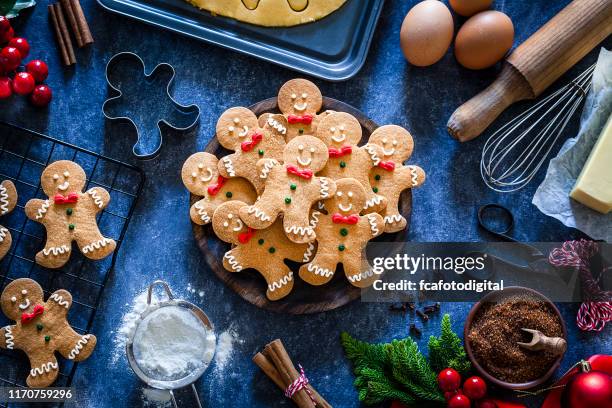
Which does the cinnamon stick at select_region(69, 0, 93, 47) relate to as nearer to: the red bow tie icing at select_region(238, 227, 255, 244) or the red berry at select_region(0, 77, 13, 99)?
the red berry at select_region(0, 77, 13, 99)

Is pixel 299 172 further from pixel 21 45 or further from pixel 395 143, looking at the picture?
pixel 21 45

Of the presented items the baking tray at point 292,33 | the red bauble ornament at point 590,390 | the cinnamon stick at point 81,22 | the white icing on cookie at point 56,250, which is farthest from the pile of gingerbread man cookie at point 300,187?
the red bauble ornament at point 590,390

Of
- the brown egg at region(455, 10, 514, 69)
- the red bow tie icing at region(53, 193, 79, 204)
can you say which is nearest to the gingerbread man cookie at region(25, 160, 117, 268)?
the red bow tie icing at region(53, 193, 79, 204)

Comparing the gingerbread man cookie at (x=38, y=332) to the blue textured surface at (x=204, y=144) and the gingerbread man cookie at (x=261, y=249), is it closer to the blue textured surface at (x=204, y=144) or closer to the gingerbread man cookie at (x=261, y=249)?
the blue textured surface at (x=204, y=144)

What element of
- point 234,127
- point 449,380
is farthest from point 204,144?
point 449,380

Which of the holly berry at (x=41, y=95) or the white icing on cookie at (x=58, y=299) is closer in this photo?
the white icing on cookie at (x=58, y=299)
